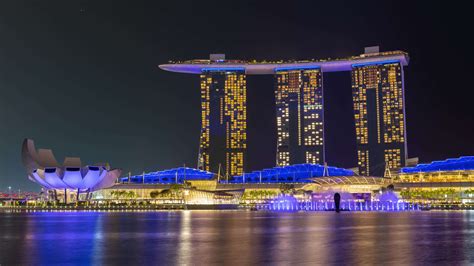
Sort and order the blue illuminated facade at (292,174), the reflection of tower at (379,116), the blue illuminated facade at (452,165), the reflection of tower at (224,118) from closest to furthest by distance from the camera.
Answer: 1. the blue illuminated facade at (452,165)
2. the blue illuminated facade at (292,174)
3. the reflection of tower at (379,116)
4. the reflection of tower at (224,118)

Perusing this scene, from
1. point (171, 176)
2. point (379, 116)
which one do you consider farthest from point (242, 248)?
point (379, 116)

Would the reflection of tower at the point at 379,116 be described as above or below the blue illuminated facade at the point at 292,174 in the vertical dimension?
above

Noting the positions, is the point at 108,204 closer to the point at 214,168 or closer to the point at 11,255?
the point at 214,168

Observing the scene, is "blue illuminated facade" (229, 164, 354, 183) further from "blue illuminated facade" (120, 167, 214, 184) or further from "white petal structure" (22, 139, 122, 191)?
"white petal structure" (22, 139, 122, 191)

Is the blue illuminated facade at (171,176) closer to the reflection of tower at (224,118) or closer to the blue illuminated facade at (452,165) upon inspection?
the reflection of tower at (224,118)

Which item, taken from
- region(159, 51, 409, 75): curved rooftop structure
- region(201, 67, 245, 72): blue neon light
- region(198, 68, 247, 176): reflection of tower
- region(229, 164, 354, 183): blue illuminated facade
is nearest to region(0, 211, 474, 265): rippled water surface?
region(229, 164, 354, 183): blue illuminated facade

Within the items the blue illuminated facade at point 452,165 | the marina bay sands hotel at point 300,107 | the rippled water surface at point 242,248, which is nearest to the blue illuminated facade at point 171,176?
the marina bay sands hotel at point 300,107
